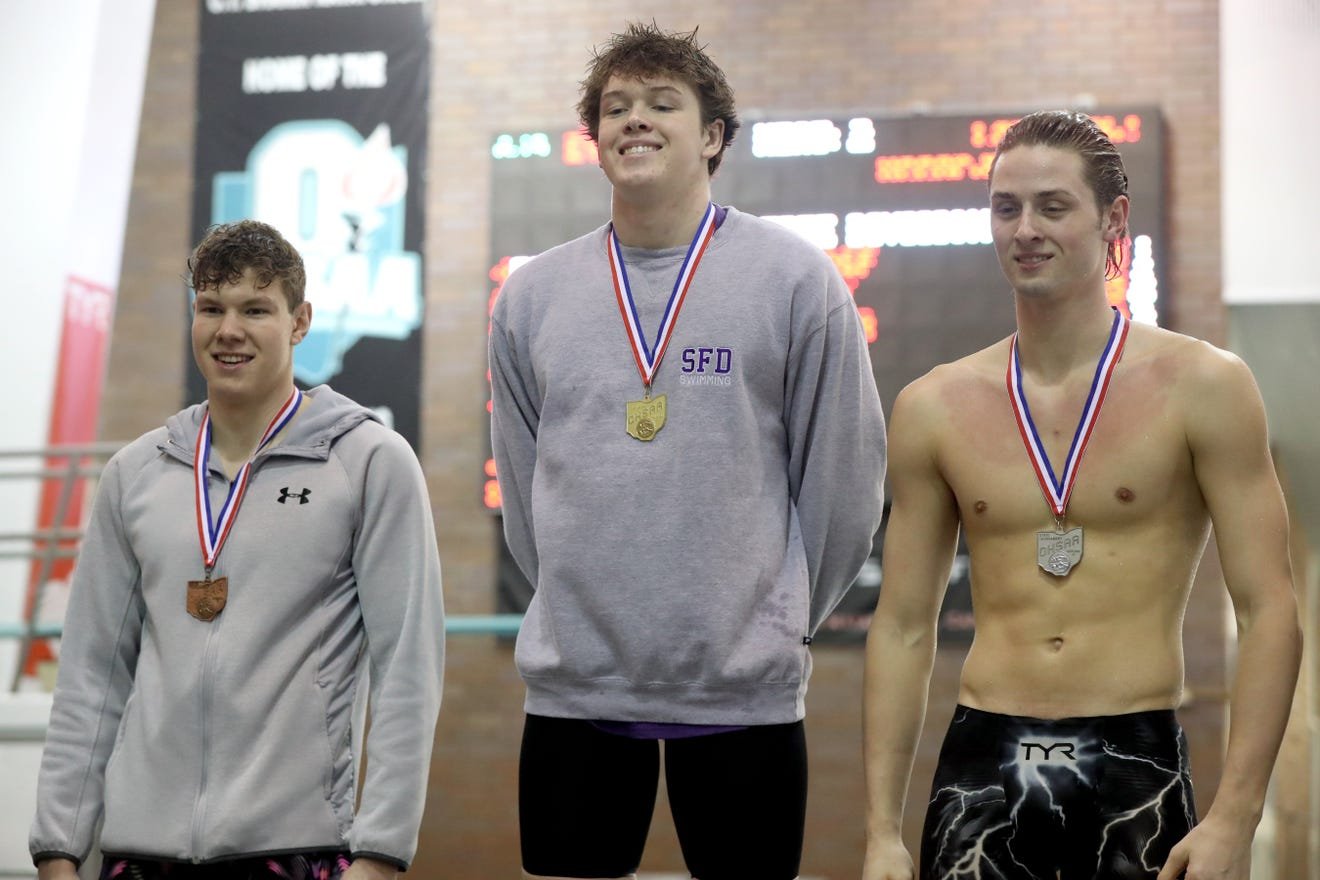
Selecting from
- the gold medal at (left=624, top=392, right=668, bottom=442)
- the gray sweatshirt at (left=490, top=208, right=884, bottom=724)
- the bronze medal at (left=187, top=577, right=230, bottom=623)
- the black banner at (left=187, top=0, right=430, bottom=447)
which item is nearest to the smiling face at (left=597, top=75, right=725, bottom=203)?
the gray sweatshirt at (left=490, top=208, right=884, bottom=724)

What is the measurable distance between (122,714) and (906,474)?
1214 mm

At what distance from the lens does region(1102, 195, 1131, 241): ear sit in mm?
1878

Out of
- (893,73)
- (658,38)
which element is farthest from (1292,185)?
(658,38)

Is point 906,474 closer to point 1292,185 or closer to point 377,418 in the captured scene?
point 377,418

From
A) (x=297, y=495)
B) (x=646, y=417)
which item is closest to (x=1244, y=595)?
(x=646, y=417)

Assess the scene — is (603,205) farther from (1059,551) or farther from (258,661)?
(1059,551)

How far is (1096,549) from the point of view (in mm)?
A: 1803

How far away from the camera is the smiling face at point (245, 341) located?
2.07m

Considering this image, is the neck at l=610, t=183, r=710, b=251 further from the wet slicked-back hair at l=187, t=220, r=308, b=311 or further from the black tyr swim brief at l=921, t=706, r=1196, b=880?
the black tyr swim brief at l=921, t=706, r=1196, b=880

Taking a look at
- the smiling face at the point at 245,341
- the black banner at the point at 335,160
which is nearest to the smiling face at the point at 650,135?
the smiling face at the point at 245,341

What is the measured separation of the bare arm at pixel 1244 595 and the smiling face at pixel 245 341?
1315 millimetres

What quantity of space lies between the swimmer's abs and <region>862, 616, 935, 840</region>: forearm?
111mm

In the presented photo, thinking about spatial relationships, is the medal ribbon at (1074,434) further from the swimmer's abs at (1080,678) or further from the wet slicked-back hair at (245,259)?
the wet slicked-back hair at (245,259)

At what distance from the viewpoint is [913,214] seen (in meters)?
5.41
